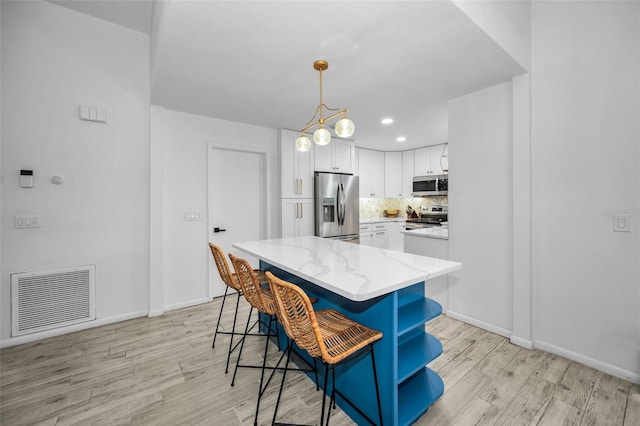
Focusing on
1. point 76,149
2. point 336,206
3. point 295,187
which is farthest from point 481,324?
point 76,149

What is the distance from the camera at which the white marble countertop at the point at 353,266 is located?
4.38 feet

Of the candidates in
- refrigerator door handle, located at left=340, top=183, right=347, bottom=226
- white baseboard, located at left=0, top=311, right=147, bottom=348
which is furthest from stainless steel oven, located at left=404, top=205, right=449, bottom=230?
white baseboard, located at left=0, top=311, right=147, bottom=348

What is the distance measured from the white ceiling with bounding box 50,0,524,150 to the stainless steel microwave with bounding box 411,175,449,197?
6.75 ft

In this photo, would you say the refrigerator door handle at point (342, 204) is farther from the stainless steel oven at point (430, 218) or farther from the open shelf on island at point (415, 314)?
the open shelf on island at point (415, 314)

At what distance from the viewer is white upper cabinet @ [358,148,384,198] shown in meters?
5.89

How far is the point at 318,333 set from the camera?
1.22 m

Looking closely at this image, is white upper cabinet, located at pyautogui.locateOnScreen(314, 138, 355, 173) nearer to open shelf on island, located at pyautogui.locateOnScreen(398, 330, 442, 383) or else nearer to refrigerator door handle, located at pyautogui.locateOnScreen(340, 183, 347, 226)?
refrigerator door handle, located at pyautogui.locateOnScreen(340, 183, 347, 226)

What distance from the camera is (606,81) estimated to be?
201 centimetres

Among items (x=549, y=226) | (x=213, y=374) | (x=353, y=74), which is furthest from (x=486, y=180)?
(x=213, y=374)

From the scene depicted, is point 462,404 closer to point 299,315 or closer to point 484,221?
point 299,315

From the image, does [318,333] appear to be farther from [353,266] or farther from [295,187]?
[295,187]

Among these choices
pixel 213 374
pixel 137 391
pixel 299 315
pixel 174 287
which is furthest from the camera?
pixel 174 287

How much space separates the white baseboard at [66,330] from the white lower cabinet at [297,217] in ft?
6.62

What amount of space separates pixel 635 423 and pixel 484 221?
160 centimetres
